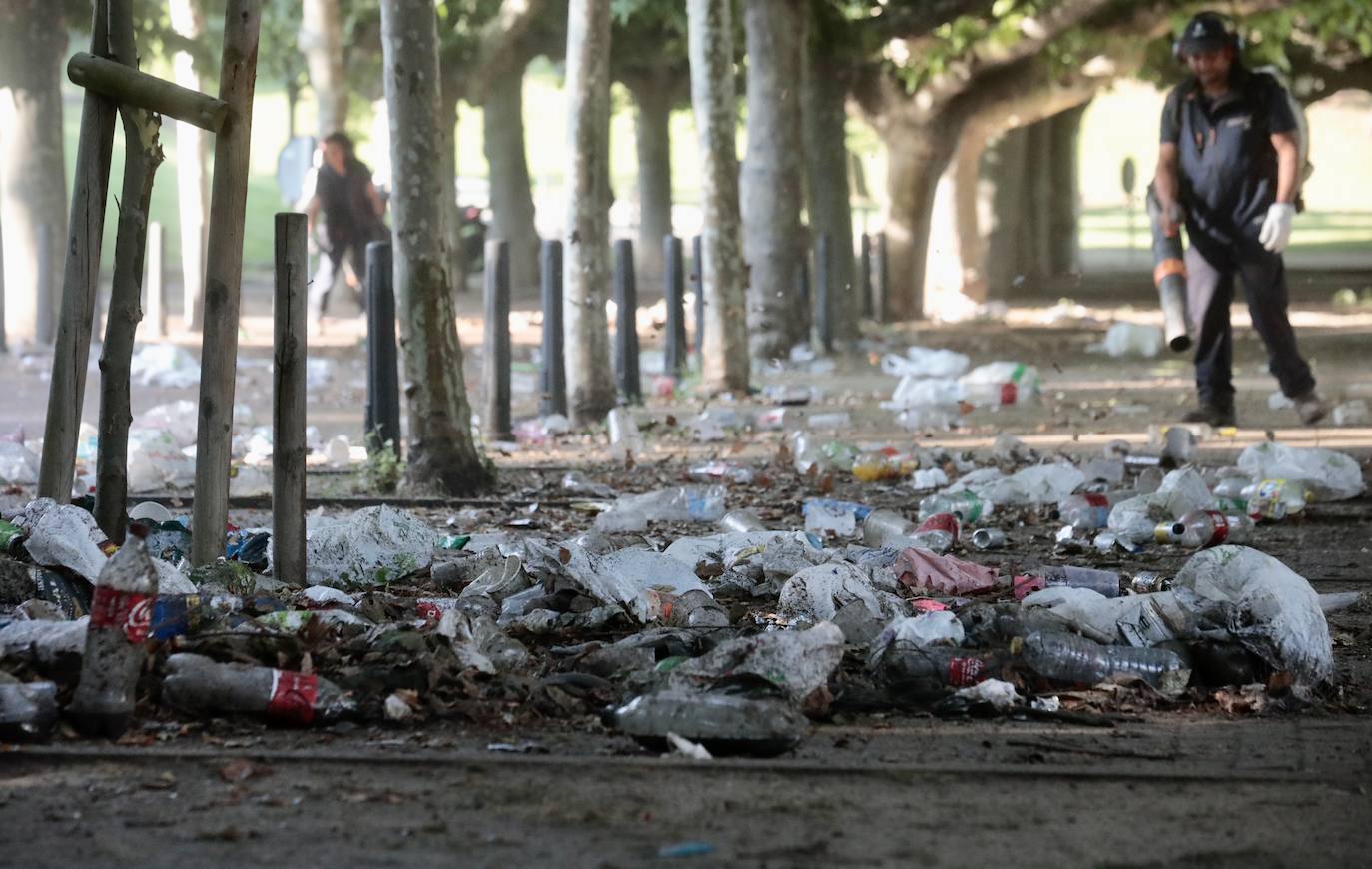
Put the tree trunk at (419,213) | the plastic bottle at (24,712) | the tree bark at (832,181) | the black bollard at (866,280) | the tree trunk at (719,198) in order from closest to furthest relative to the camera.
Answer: the plastic bottle at (24,712) → the tree trunk at (419,213) → the tree trunk at (719,198) → the tree bark at (832,181) → the black bollard at (866,280)

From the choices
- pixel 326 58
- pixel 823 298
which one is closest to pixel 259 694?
pixel 823 298

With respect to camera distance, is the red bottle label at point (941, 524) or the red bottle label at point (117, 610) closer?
the red bottle label at point (117, 610)

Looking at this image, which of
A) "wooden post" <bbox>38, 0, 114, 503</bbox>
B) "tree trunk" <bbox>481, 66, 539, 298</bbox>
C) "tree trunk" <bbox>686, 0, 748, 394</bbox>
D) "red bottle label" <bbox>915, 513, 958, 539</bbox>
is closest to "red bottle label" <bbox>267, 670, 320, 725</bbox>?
"wooden post" <bbox>38, 0, 114, 503</bbox>

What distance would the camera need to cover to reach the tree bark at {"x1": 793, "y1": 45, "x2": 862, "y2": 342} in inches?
731

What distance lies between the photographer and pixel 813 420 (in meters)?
11.7

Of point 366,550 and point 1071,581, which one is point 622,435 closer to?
point 366,550

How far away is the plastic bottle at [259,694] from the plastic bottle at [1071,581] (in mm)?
2469

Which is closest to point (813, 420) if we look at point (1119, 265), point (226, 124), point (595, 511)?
point (595, 511)

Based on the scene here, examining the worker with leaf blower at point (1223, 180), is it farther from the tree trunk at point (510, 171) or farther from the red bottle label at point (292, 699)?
the tree trunk at point (510, 171)

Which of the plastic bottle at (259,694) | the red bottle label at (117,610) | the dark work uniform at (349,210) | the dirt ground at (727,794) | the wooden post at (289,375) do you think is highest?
the dark work uniform at (349,210)

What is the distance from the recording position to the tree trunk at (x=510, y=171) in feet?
83.9

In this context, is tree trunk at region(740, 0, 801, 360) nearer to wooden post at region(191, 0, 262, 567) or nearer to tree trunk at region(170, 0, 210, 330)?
tree trunk at region(170, 0, 210, 330)

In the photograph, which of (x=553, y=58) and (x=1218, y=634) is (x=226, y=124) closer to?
(x=1218, y=634)

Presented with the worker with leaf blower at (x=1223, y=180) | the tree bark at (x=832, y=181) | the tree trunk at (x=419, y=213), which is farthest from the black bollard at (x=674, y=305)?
the tree trunk at (x=419, y=213)
